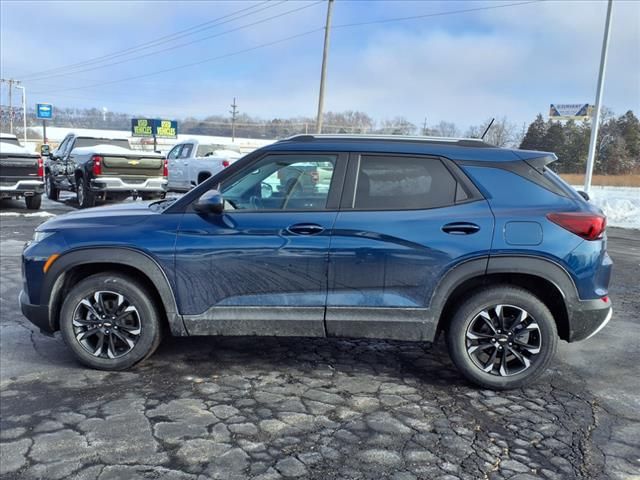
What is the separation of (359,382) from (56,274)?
2401 millimetres

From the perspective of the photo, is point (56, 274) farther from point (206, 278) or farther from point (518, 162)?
point (518, 162)

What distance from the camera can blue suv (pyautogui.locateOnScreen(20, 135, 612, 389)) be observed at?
12.1 ft

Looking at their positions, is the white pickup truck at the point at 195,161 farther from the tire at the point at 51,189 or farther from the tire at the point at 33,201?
the tire at the point at 33,201

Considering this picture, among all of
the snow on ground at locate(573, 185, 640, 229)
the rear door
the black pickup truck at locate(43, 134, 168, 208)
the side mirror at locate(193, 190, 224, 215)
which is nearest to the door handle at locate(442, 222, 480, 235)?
the rear door

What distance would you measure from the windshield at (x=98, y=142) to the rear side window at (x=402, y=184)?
14.6 m

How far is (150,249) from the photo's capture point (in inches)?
154

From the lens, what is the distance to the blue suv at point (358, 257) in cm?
370

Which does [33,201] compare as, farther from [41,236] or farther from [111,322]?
[111,322]

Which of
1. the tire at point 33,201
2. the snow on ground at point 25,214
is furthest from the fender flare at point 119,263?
the tire at point 33,201

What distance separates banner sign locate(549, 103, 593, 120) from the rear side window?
790 inches

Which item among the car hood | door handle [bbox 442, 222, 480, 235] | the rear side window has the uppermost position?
the rear side window

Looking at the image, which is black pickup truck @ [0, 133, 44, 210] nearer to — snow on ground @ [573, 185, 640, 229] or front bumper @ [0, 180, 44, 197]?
front bumper @ [0, 180, 44, 197]

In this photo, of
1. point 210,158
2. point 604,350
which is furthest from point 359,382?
point 210,158

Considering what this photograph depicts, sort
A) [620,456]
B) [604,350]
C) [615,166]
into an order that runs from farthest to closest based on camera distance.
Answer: [615,166], [604,350], [620,456]
